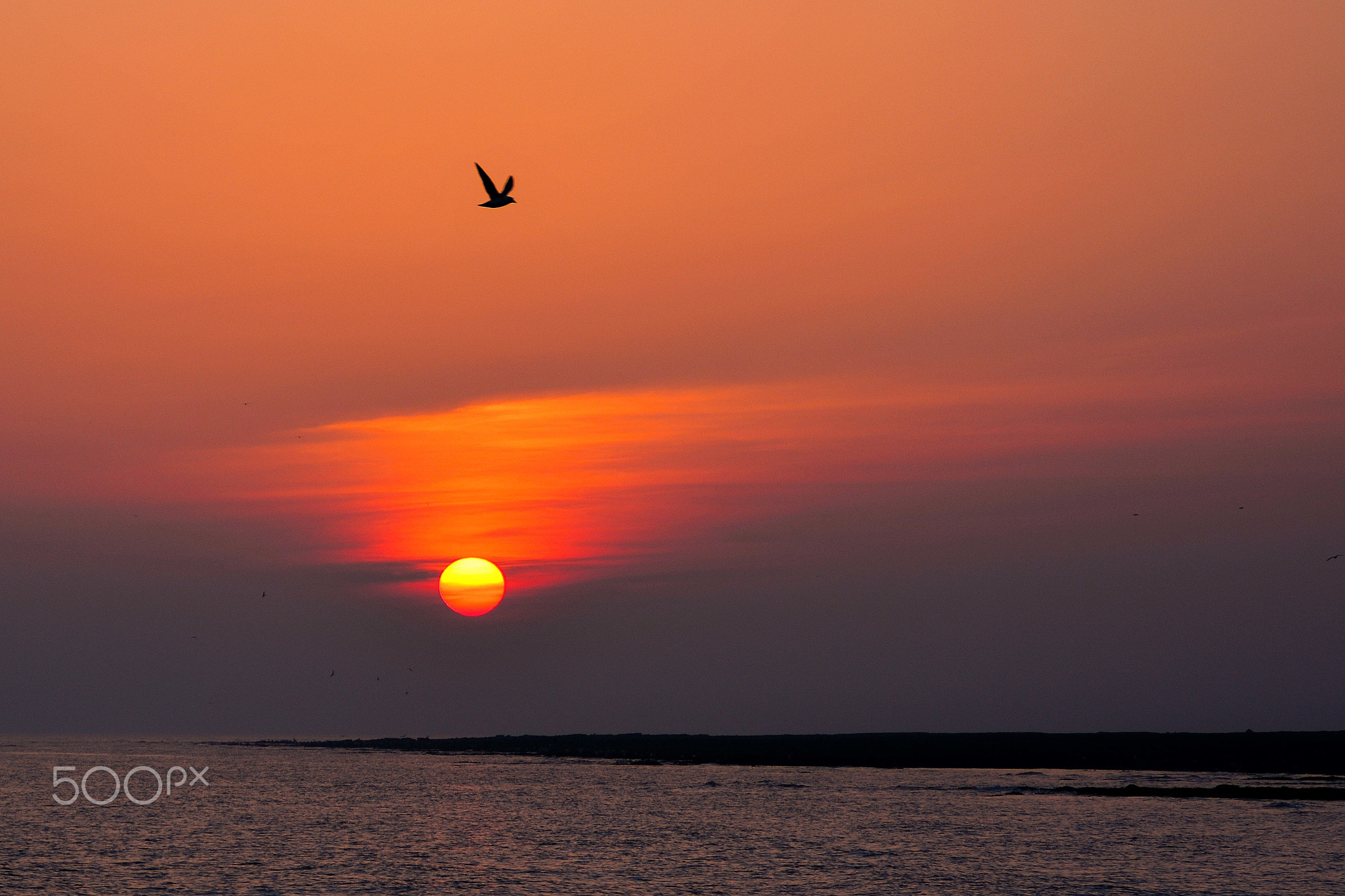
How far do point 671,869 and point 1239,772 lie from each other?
234ft

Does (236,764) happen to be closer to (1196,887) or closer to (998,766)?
(998,766)

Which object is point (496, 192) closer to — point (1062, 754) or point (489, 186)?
point (489, 186)

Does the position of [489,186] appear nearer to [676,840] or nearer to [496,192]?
[496,192]

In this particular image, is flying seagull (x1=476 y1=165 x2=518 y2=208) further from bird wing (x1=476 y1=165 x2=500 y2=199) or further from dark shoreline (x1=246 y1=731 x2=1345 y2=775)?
dark shoreline (x1=246 y1=731 x2=1345 y2=775)

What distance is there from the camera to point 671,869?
48344mm

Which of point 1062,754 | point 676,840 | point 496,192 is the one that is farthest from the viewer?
point 1062,754

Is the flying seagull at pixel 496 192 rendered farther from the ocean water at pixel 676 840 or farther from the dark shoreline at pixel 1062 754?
the dark shoreline at pixel 1062 754

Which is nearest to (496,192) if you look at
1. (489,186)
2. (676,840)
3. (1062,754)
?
(489,186)

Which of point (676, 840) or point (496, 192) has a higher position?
point (496, 192)

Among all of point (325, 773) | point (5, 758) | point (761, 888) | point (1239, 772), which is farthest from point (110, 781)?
point (1239, 772)

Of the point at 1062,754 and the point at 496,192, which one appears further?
the point at 1062,754

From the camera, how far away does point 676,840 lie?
5828cm

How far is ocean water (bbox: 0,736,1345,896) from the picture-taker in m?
45.0

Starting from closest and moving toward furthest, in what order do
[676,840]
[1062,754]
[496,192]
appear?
[496,192], [676,840], [1062,754]
